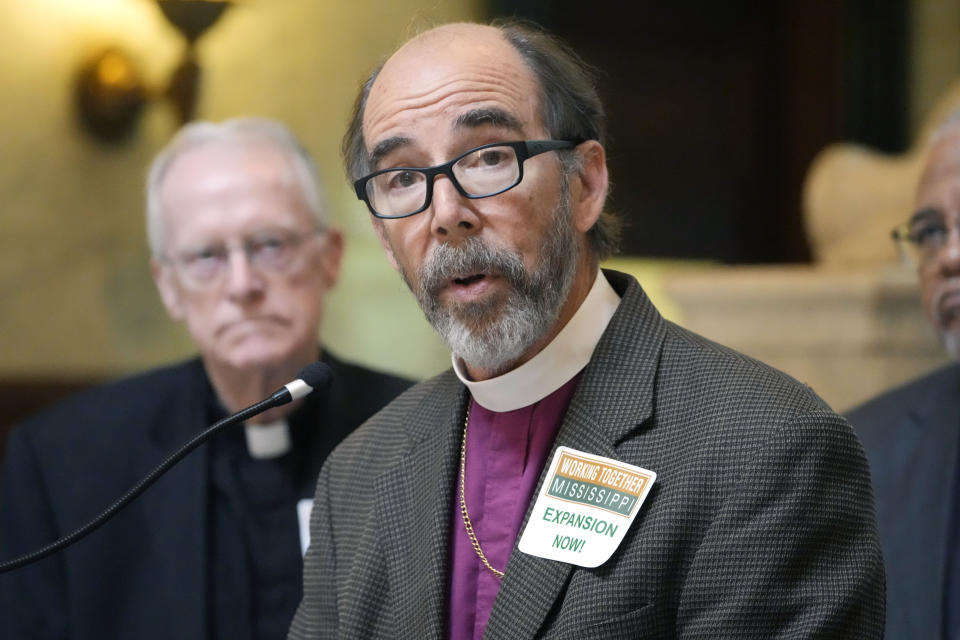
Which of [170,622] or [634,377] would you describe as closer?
[634,377]

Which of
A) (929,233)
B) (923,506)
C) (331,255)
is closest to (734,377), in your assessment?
(923,506)

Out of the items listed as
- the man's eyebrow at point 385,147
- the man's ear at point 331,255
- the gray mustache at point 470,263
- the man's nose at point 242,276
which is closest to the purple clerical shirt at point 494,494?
the gray mustache at point 470,263

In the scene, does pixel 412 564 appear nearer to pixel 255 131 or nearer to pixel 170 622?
pixel 170 622

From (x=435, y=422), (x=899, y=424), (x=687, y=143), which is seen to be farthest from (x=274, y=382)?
(x=687, y=143)

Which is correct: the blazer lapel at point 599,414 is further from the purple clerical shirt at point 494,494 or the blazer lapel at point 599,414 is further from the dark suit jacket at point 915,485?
the dark suit jacket at point 915,485

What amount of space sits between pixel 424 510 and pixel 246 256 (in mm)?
1098

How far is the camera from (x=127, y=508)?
9.04 feet

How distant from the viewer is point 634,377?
1839 mm

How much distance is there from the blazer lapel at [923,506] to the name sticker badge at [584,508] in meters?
1.07

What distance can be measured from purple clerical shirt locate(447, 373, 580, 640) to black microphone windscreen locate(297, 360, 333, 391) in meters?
0.29

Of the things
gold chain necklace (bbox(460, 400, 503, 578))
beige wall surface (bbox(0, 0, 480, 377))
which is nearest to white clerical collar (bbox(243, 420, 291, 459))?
gold chain necklace (bbox(460, 400, 503, 578))

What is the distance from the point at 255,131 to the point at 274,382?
65 centimetres

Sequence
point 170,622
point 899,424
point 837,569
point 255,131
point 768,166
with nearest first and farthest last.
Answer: point 837,569 < point 170,622 < point 899,424 < point 255,131 < point 768,166

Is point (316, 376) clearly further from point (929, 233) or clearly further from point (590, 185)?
point (929, 233)
